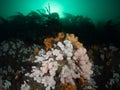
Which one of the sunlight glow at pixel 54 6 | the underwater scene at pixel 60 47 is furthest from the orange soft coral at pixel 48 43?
the sunlight glow at pixel 54 6

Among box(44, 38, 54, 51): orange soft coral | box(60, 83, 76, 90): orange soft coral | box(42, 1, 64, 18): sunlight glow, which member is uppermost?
box(42, 1, 64, 18): sunlight glow

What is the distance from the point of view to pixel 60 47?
3.18 m

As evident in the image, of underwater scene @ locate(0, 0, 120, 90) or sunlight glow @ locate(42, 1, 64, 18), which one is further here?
sunlight glow @ locate(42, 1, 64, 18)

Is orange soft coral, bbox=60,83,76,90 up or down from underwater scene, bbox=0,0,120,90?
down

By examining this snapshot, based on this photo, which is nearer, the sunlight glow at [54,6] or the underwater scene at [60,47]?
the underwater scene at [60,47]

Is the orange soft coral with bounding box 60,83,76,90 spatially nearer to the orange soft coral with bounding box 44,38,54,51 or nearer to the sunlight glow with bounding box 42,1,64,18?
the orange soft coral with bounding box 44,38,54,51

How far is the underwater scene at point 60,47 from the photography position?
320 centimetres

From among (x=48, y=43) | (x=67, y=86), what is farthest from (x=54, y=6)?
(x=67, y=86)

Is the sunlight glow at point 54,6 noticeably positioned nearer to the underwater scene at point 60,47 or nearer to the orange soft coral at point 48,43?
A: the underwater scene at point 60,47

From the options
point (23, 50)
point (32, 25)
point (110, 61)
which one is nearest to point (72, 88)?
point (110, 61)

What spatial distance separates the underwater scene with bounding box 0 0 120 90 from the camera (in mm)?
3203

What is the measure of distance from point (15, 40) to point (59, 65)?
2490 mm

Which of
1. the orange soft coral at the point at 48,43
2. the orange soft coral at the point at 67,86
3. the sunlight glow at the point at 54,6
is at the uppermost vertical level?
the sunlight glow at the point at 54,6

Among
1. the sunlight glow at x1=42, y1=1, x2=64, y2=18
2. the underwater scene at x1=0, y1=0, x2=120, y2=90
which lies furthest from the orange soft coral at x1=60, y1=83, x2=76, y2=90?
the sunlight glow at x1=42, y1=1, x2=64, y2=18
